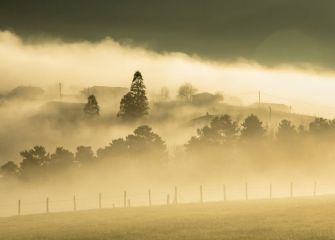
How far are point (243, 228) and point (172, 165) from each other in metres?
108

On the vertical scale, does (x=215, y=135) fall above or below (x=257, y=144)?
above

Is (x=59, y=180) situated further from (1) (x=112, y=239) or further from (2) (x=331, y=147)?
(1) (x=112, y=239)

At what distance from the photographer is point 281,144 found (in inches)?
6422

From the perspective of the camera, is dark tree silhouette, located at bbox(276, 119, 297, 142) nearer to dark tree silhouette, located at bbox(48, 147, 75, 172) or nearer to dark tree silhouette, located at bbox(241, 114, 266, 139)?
dark tree silhouette, located at bbox(241, 114, 266, 139)

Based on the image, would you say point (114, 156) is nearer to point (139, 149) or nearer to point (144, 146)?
point (139, 149)

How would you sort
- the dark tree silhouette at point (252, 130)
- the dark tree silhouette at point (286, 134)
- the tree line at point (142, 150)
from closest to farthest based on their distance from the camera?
the tree line at point (142, 150) → the dark tree silhouette at point (252, 130) → the dark tree silhouette at point (286, 134)

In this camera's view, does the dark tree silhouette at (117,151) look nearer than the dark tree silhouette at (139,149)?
No

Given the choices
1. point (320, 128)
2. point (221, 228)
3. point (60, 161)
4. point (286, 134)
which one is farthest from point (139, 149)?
point (221, 228)

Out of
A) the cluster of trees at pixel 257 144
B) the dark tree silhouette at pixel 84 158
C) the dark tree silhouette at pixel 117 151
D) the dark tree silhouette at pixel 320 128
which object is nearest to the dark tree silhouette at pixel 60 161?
the dark tree silhouette at pixel 84 158

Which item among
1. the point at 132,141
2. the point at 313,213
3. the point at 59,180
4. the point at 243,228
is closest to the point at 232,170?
the point at 132,141

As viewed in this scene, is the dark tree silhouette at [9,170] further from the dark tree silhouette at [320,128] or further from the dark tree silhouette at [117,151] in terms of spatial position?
the dark tree silhouette at [320,128]

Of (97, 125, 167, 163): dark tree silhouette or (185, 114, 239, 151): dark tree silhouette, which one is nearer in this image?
(97, 125, 167, 163): dark tree silhouette

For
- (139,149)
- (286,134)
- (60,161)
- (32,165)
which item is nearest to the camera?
(32,165)

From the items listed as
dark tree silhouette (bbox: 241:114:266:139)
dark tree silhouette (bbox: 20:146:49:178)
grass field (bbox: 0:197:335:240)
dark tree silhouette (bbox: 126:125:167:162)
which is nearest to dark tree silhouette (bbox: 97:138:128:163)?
dark tree silhouette (bbox: 126:125:167:162)
